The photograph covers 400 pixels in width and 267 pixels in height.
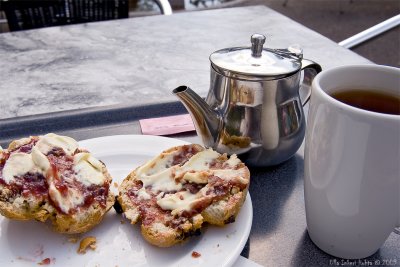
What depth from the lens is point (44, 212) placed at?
0.48 m

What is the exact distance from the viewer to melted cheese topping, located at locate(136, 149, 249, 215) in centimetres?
50

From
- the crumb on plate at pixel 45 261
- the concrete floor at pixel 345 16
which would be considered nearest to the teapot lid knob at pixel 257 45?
the crumb on plate at pixel 45 261

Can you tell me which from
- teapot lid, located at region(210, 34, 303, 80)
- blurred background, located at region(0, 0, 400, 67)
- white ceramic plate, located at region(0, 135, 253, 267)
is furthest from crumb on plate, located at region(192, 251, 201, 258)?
blurred background, located at region(0, 0, 400, 67)

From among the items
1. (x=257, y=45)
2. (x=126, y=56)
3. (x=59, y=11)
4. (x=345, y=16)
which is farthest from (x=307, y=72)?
(x=345, y=16)

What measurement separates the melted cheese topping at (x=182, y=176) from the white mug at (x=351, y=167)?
100 mm

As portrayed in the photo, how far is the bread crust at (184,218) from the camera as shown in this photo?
47cm

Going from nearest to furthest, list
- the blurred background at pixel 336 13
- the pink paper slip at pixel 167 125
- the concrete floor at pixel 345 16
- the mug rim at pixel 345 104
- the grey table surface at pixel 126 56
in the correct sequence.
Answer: the mug rim at pixel 345 104, the pink paper slip at pixel 167 125, the grey table surface at pixel 126 56, the blurred background at pixel 336 13, the concrete floor at pixel 345 16

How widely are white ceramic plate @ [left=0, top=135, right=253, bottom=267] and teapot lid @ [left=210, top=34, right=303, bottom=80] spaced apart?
0.17 m

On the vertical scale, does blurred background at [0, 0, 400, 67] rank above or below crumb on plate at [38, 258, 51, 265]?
below

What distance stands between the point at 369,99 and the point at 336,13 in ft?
9.42

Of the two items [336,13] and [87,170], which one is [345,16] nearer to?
[336,13]

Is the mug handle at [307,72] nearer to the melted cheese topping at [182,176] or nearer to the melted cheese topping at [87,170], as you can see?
the melted cheese topping at [182,176]

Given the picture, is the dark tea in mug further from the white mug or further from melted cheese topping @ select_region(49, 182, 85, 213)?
melted cheese topping @ select_region(49, 182, 85, 213)

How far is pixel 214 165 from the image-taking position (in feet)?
1.82
